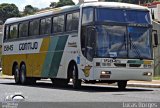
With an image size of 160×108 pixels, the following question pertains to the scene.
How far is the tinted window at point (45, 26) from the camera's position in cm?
2502

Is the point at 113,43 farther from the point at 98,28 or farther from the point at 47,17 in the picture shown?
the point at 47,17

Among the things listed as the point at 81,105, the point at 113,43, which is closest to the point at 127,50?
the point at 113,43

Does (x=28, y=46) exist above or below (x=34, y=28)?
below

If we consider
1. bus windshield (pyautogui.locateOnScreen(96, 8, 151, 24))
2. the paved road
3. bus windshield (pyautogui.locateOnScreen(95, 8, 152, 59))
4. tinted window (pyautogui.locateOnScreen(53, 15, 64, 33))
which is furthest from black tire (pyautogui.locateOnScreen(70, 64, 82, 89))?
bus windshield (pyautogui.locateOnScreen(96, 8, 151, 24))

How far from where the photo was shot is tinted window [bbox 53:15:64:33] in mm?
23578

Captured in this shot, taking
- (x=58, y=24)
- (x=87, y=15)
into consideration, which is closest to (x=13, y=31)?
(x=58, y=24)

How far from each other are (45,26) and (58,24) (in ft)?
5.52

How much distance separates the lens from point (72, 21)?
22.5 meters

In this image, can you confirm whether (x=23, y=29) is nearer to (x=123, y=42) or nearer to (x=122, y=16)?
(x=122, y=16)

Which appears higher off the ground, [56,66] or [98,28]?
[98,28]

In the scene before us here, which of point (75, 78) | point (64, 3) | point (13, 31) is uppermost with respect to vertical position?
point (64, 3)

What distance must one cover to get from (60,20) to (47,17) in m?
1.71

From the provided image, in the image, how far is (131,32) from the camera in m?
21.1

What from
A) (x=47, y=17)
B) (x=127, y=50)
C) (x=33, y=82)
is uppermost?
(x=47, y=17)
